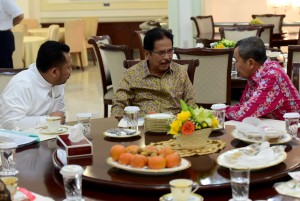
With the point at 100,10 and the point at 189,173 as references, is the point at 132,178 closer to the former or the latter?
the point at 189,173

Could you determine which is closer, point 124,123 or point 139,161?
point 139,161

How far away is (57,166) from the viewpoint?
89.9 inches

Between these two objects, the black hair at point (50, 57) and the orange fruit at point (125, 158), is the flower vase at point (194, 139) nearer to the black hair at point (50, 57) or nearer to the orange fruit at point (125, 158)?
the orange fruit at point (125, 158)

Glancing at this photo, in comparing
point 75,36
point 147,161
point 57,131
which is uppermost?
point 147,161

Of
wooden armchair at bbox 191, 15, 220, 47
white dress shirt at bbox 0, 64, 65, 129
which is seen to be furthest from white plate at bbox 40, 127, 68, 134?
wooden armchair at bbox 191, 15, 220, 47

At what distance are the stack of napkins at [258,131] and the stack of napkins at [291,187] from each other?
42cm

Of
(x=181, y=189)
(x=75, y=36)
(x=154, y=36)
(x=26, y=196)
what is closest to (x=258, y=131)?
(x=181, y=189)

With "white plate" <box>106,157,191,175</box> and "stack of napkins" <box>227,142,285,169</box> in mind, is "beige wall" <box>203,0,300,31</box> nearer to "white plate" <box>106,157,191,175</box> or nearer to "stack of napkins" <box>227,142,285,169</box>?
"stack of napkins" <box>227,142,285,169</box>

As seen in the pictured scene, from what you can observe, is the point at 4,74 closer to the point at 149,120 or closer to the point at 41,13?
the point at 149,120

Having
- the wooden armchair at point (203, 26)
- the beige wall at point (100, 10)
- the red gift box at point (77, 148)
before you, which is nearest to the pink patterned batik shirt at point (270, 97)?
the red gift box at point (77, 148)

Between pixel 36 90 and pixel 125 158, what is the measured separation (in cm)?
135

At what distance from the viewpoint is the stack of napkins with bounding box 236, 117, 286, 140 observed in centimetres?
252

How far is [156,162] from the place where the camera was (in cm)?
209

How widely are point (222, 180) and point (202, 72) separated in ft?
9.13
